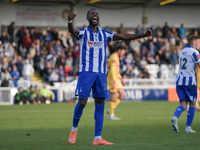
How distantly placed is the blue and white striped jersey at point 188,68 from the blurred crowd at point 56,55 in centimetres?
1394

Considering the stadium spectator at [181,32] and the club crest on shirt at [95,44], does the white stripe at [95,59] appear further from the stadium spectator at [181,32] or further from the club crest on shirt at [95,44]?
the stadium spectator at [181,32]

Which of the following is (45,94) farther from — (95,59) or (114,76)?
(95,59)

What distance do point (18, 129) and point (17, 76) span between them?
45.0ft

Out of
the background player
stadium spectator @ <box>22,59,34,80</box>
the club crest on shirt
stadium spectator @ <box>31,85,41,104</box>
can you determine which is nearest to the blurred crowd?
stadium spectator @ <box>22,59,34,80</box>

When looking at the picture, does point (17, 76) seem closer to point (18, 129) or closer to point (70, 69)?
point (70, 69)

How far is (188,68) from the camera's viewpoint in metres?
7.81

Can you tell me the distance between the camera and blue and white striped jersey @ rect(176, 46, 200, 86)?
25.4 ft

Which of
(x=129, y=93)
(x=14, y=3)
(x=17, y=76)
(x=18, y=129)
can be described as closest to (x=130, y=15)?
(x=14, y=3)

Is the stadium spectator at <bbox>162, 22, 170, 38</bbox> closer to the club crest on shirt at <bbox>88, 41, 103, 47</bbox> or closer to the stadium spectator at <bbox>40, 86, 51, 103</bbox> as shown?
the stadium spectator at <bbox>40, 86, 51, 103</bbox>

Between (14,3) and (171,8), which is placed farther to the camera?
(171,8)

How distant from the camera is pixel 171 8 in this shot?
3388 cm

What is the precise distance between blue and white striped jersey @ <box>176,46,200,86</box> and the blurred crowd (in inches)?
549

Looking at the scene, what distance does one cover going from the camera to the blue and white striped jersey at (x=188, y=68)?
774 centimetres

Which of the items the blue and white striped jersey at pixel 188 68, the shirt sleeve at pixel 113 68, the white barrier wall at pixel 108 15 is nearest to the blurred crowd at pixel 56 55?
the white barrier wall at pixel 108 15
